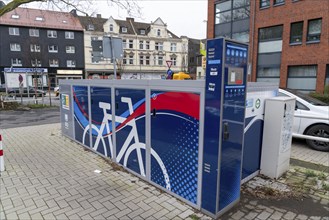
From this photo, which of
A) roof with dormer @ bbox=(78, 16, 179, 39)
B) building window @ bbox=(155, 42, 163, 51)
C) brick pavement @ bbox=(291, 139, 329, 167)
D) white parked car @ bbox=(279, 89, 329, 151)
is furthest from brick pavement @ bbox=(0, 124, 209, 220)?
building window @ bbox=(155, 42, 163, 51)

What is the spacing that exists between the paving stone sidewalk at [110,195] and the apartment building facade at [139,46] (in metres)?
37.7

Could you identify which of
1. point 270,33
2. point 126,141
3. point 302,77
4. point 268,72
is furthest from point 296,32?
point 126,141

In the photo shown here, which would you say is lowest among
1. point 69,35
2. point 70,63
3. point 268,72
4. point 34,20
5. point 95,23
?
point 268,72

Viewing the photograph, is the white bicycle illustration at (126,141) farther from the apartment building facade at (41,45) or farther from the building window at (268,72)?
the apartment building facade at (41,45)

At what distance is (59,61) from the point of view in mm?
38312

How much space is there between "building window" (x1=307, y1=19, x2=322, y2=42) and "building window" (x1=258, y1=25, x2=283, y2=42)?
6.53 ft

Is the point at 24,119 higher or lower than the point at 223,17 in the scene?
lower

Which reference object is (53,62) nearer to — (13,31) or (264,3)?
(13,31)

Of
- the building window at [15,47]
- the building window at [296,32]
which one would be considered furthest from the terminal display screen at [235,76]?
the building window at [15,47]

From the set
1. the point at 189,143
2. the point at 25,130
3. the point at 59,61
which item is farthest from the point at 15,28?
the point at 189,143

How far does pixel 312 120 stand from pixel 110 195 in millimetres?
5375

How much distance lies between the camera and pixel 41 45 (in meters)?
35.6

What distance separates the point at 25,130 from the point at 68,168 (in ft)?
15.6

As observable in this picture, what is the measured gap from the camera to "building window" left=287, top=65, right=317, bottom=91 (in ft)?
54.2
